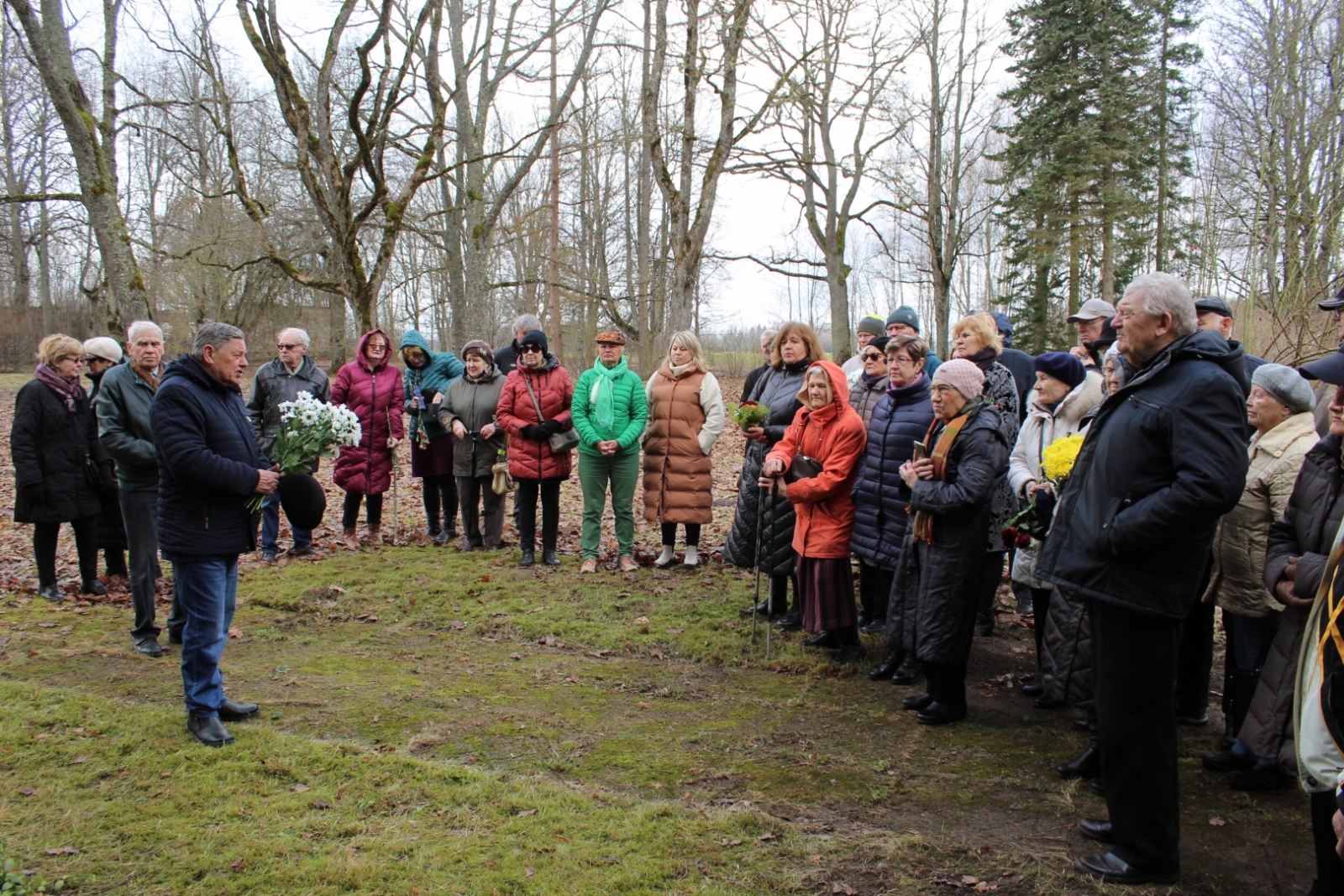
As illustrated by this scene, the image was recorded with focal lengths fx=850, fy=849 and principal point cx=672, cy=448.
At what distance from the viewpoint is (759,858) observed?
3.36 meters

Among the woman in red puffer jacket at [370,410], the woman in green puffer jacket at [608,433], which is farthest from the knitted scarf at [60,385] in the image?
the woman in green puffer jacket at [608,433]

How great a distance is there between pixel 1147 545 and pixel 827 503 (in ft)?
8.74

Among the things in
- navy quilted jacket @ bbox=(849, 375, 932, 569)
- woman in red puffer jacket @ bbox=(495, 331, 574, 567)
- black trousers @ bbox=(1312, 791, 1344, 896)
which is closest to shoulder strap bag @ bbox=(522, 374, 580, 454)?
woman in red puffer jacket @ bbox=(495, 331, 574, 567)

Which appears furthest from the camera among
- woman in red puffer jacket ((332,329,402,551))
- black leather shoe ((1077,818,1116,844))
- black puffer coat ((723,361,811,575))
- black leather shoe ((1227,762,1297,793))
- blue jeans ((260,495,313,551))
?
woman in red puffer jacket ((332,329,402,551))

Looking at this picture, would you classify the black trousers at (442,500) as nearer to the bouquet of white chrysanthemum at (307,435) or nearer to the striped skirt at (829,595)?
the bouquet of white chrysanthemum at (307,435)

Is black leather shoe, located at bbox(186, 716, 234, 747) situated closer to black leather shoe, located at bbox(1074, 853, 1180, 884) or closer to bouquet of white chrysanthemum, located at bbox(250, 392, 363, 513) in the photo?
bouquet of white chrysanthemum, located at bbox(250, 392, 363, 513)

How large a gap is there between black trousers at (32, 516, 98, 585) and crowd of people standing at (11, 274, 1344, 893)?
2cm

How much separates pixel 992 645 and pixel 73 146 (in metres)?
11.1

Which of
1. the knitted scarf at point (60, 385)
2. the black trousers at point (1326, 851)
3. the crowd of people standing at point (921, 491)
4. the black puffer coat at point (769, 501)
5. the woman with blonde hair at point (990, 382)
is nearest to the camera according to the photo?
the black trousers at point (1326, 851)

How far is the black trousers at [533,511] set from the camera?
8305mm

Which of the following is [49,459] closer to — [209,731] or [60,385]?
[60,385]

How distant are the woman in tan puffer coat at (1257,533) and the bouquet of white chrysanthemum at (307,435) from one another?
513 centimetres

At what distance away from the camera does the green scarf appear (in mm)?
7871

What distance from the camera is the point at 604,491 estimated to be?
27.0 ft
